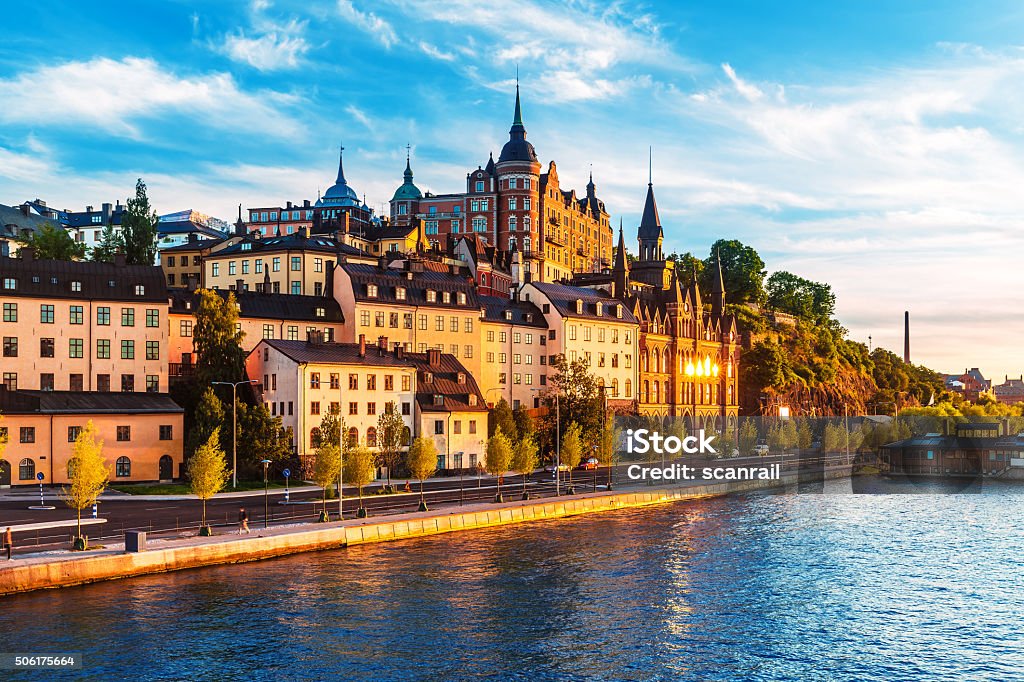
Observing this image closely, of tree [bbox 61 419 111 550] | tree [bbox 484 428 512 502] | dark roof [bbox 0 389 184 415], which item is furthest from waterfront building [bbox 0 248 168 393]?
tree [bbox 61 419 111 550]

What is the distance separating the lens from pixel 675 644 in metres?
46.8

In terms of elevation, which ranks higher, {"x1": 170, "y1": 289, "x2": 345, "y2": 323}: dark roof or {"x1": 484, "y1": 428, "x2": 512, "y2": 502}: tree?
{"x1": 170, "y1": 289, "x2": 345, "y2": 323}: dark roof

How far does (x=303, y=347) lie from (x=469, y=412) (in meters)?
18.3

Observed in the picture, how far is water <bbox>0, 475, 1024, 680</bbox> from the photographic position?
4316 centimetres

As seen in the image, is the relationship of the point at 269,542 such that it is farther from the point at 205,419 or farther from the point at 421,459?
the point at 205,419

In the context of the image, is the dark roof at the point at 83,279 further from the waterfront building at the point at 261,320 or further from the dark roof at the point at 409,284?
the dark roof at the point at 409,284

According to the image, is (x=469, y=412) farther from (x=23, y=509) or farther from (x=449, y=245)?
(x=449, y=245)

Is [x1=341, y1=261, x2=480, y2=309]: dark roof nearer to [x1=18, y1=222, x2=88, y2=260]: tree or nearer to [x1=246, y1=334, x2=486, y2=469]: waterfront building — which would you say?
[x1=246, y1=334, x2=486, y2=469]: waterfront building

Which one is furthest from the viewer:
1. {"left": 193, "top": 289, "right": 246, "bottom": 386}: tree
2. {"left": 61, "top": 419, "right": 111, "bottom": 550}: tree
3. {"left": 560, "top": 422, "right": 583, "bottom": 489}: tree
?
{"left": 560, "top": 422, "right": 583, "bottom": 489}: tree

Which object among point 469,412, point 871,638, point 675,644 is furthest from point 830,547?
point 469,412

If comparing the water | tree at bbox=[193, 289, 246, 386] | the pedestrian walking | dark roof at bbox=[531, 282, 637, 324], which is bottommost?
the water

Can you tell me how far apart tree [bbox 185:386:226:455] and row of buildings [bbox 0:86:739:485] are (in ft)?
8.90

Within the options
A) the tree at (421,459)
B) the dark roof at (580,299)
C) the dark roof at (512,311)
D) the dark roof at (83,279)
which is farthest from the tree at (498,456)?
the dark roof at (580,299)

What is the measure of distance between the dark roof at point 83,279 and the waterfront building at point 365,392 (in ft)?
37.7
